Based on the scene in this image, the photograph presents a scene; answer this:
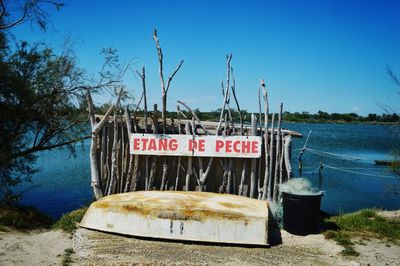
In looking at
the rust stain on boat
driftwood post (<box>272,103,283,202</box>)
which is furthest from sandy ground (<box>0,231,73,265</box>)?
driftwood post (<box>272,103,283,202</box>)

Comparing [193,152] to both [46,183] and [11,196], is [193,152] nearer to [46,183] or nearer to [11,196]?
[11,196]

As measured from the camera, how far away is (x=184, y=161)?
29.0 feet

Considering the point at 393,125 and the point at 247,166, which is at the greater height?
the point at 393,125

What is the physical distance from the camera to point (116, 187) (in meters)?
9.15

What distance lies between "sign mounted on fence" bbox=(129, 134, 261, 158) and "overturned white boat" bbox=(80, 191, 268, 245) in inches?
47.9

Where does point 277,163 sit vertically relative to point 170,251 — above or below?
above

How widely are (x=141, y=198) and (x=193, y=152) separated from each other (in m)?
1.63

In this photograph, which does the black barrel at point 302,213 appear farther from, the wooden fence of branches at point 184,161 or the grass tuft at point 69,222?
the grass tuft at point 69,222

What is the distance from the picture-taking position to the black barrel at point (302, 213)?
7277 millimetres

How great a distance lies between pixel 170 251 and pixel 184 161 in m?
2.71

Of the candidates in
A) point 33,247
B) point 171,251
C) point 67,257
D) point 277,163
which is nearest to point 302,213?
point 277,163

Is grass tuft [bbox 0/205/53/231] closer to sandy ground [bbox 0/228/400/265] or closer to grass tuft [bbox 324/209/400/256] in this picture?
sandy ground [bbox 0/228/400/265]

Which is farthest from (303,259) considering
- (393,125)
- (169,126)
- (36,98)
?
(36,98)

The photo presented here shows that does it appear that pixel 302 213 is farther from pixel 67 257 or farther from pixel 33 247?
pixel 33 247
